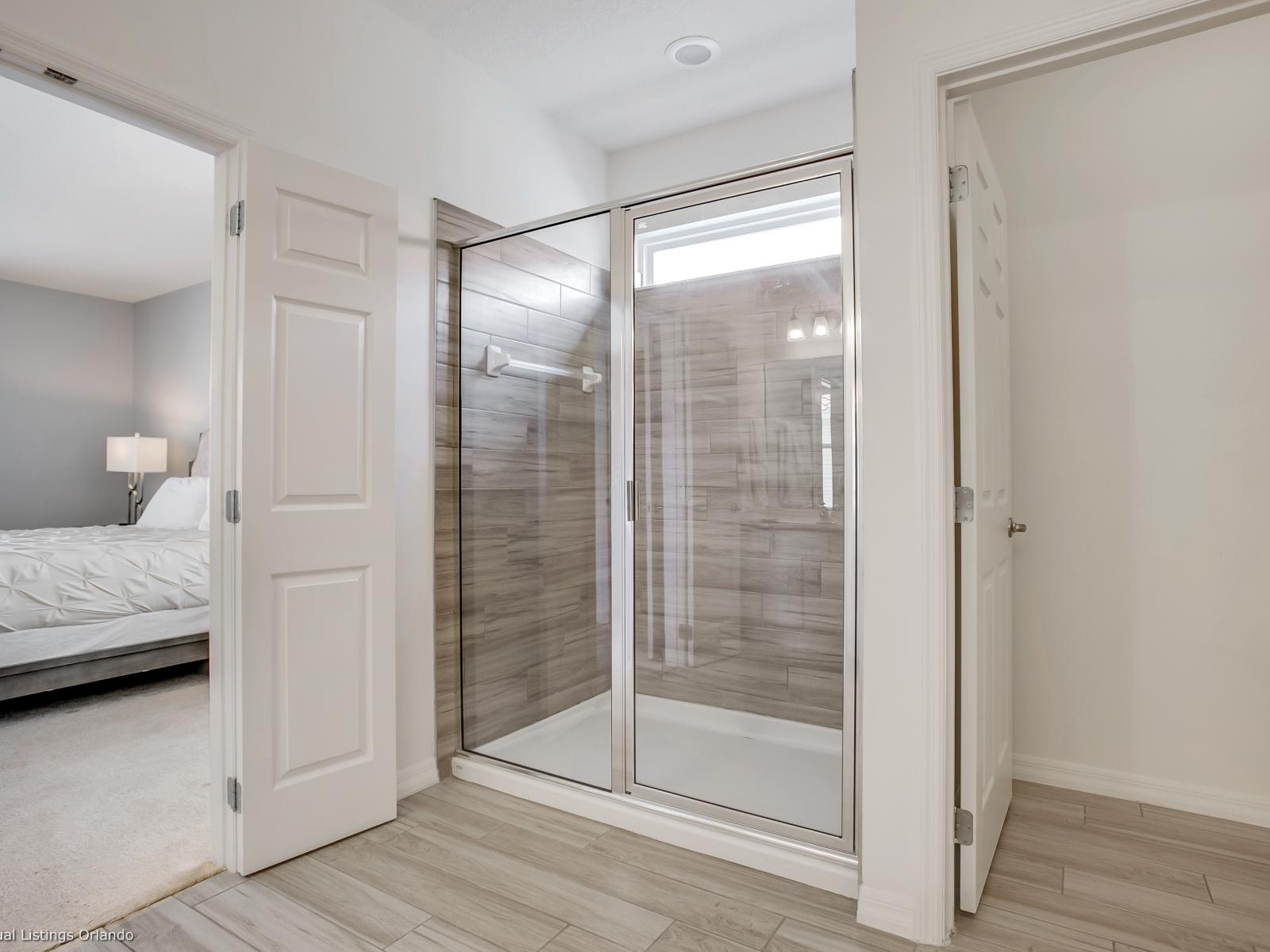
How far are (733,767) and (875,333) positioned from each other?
139cm

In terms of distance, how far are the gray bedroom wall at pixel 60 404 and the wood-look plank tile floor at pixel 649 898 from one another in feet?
18.9

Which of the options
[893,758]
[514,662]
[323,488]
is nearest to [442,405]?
[323,488]

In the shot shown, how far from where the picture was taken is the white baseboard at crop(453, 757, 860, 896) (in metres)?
1.96

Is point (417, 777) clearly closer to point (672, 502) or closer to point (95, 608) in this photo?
point (672, 502)

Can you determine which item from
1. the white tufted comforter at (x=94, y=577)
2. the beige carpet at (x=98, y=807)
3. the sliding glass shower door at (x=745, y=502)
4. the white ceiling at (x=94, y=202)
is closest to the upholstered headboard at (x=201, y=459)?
the white ceiling at (x=94, y=202)

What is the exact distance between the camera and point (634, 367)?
7.92ft

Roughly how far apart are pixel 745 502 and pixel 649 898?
44.5 inches

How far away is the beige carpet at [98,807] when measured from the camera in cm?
193

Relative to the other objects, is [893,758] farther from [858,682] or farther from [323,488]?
[323,488]

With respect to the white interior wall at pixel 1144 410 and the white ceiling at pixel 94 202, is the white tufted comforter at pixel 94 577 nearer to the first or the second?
the white ceiling at pixel 94 202

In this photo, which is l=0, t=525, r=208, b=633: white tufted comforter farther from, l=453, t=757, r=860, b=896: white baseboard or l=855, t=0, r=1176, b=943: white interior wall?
l=855, t=0, r=1176, b=943: white interior wall

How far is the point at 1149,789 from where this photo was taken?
250cm

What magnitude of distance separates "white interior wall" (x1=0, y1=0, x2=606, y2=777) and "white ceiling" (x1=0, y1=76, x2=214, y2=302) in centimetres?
167

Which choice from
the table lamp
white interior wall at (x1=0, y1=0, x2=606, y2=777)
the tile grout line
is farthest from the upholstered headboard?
the tile grout line
